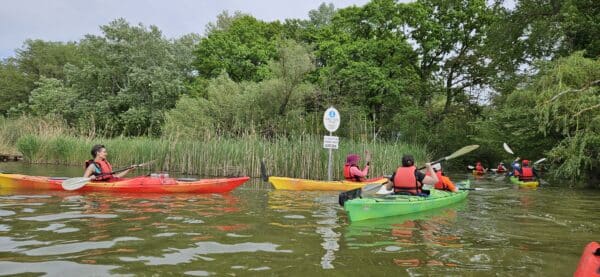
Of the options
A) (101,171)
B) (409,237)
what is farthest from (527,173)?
(101,171)

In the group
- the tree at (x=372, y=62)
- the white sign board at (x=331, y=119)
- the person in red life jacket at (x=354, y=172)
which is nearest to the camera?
the person in red life jacket at (x=354, y=172)

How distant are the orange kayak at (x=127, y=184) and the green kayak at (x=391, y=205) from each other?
4015 millimetres

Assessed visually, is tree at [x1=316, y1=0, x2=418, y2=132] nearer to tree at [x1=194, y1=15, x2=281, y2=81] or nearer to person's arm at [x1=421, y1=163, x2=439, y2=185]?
tree at [x1=194, y1=15, x2=281, y2=81]

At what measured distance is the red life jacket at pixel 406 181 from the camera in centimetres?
751

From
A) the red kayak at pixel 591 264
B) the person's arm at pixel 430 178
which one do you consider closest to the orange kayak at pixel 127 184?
the person's arm at pixel 430 178

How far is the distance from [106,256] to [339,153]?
34.9 feet

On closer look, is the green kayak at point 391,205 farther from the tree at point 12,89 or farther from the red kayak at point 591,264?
the tree at point 12,89

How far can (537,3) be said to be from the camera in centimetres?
1989

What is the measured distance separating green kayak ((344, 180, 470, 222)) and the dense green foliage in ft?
15.2

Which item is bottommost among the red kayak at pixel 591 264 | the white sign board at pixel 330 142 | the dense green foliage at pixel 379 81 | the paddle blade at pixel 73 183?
the red kayak at pixel 591 264

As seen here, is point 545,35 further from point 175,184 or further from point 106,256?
point 106,256

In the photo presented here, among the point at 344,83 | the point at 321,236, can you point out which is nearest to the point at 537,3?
the point at 344,83

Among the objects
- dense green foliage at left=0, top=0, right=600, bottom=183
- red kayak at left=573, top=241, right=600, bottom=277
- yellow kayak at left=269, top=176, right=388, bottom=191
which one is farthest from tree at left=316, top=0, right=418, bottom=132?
red kayak at left=573, top=241, right=600, bottom=277

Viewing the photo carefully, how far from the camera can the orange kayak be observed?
9203 mm
